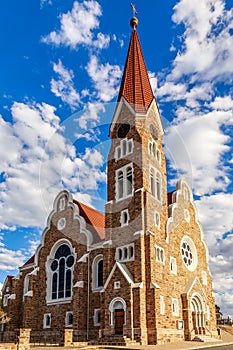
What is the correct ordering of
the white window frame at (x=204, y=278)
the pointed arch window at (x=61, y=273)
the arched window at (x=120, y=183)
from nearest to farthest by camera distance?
the arched window at (x=120, y=183) → the pointed arch window at (x=61, y=273) → the white window frame at (x=204, y=278)

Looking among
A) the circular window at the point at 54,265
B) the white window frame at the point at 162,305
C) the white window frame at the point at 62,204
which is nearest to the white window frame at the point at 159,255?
the white window frame at the point at 162,305

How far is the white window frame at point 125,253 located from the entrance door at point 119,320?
374 cm

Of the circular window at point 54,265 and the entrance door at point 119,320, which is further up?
the circular window at point 54,265

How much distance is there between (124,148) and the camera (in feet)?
105

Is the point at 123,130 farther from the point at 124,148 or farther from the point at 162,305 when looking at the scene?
the point at 162,305

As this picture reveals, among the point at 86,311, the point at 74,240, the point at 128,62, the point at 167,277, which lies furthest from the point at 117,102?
the point at 86,311

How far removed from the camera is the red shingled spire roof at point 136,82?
1302 inches

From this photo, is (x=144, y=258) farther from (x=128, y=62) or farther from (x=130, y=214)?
(x=128, y=62)

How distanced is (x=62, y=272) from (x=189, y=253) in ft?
39.0

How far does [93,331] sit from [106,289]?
371 centimetres

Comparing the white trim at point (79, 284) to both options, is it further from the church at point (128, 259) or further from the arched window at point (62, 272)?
the arched window at point (62, 272)

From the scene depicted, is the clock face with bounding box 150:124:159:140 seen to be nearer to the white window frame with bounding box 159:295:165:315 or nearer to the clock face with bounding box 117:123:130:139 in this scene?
the clock face with bounding box 117:123:130:139

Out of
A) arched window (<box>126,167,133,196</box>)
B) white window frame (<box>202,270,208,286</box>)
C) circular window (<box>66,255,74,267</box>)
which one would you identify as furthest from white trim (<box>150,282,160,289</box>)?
white window frame (<box>202,270,208,286</box>)

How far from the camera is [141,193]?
91.9ft
